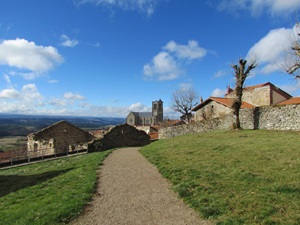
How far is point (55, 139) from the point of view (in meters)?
29.0

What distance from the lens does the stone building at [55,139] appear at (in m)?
Answer: 28.7

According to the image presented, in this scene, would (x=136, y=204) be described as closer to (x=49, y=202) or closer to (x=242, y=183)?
(x=49, y=202)

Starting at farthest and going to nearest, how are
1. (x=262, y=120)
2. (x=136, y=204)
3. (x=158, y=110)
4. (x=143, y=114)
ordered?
(x=143, y=114)
(x=158, y=110)
(x=262, y=120)
(x=136, y=204)

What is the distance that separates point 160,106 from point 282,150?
126m

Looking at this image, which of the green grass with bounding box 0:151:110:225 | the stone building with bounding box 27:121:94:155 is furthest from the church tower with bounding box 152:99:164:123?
the green grass with bounding box 0:151:110:225

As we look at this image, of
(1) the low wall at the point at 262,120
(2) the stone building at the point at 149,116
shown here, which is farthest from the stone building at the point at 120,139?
(2) the stone building at the point at 149,116

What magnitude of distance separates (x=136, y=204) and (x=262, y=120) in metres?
19.2

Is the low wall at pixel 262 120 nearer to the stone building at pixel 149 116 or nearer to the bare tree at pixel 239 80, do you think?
the bare tree at pixel 239 80

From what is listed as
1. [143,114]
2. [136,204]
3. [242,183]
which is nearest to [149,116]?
[143,114]

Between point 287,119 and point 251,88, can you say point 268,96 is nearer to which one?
point 251,88

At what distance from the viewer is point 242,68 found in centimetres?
2280

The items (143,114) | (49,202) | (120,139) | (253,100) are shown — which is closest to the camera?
(49,202)

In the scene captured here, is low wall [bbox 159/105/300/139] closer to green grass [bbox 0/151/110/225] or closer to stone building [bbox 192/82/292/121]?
stone building [bbox 192/82/292/121]

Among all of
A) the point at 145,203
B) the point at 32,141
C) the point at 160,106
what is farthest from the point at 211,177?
the point at 160,106
